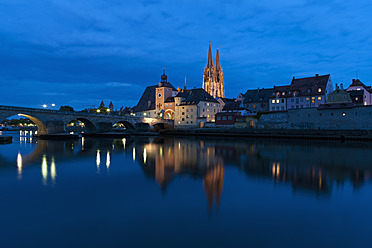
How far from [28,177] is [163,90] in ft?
278

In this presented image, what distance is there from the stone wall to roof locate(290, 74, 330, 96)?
11763mm

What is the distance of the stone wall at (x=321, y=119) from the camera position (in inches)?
2045

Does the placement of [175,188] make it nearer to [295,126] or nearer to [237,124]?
[295,126]

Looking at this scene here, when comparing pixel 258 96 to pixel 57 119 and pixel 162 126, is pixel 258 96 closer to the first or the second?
pixel 162 126

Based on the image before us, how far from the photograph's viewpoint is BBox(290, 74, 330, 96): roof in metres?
67.8

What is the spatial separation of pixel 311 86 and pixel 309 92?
7.12ft

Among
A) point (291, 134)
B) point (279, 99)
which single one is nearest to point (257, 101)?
point (279, 99)

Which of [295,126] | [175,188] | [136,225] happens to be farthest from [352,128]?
[136,225]

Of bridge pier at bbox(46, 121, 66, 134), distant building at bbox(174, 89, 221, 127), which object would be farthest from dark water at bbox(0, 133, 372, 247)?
distant building at bbox(174, 89, 221, 127)

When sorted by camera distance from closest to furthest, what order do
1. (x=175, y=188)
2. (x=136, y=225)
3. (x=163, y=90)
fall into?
1. (x=136, y=225)
2. (x=175, y=188)
3. (x=163, y=90)

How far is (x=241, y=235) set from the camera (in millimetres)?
7770

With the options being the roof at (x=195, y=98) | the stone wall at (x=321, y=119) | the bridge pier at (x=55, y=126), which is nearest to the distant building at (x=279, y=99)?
the stone wall at (x=321, y=119)

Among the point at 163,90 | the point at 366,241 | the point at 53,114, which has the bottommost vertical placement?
the point at 366,241

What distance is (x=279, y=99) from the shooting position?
73.8 meters
